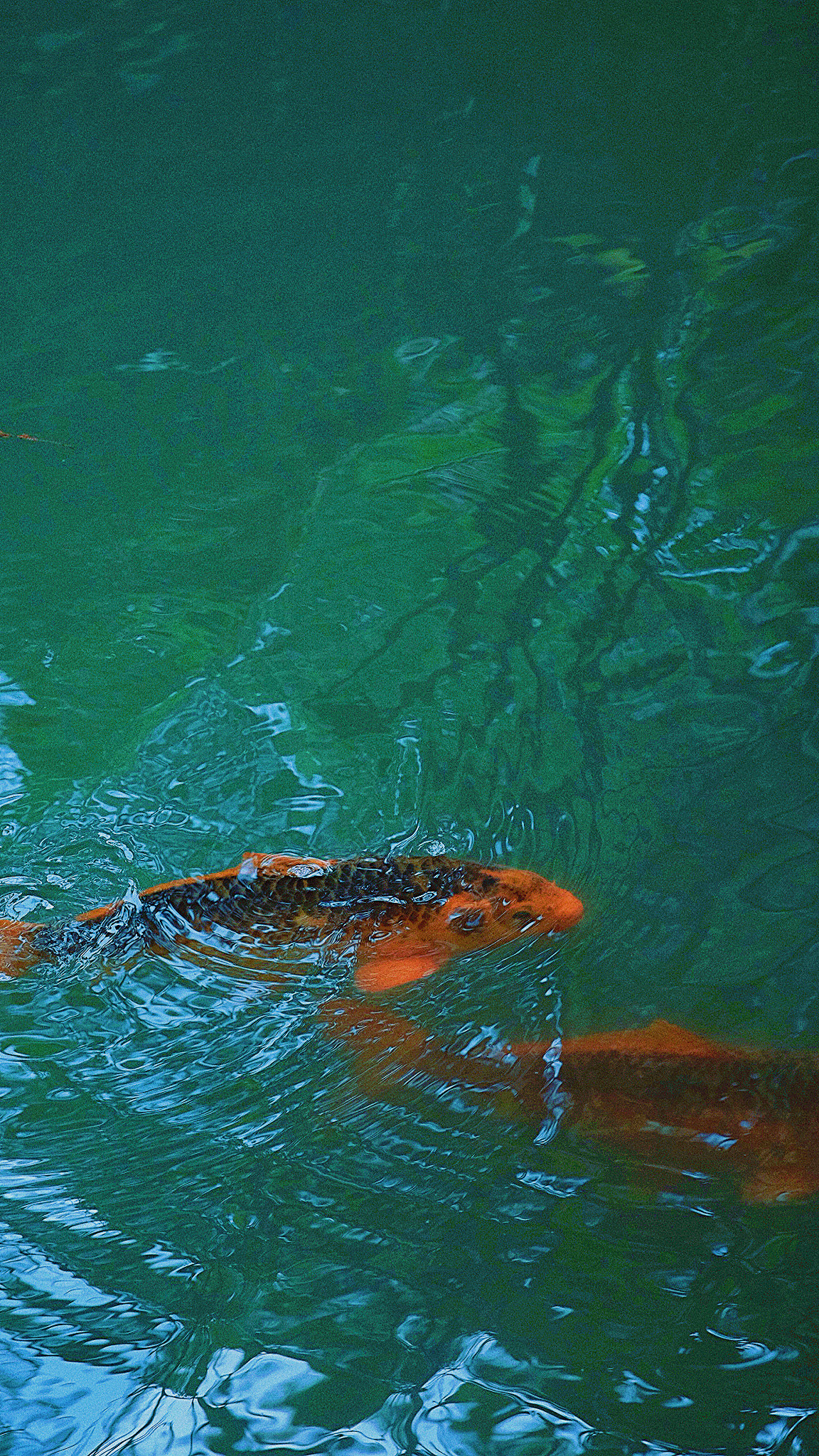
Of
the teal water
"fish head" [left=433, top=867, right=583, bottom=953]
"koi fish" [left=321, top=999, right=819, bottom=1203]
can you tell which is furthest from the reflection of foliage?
"koi fish" [left=321, top=999, right=819, bottom=1203]

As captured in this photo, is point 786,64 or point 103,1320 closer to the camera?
point 103,1320

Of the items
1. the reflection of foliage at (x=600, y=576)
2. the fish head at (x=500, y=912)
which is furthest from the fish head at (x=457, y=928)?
the reflection of foliage at (x=600, y=576)

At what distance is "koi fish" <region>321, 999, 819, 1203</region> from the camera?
204 cm

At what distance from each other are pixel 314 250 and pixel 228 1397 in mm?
3623

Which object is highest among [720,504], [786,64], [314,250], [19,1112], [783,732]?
[786,64]

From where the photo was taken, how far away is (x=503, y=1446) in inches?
65.4

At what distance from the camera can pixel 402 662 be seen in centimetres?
322

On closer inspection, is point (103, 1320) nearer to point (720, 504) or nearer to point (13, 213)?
point (720, 504)

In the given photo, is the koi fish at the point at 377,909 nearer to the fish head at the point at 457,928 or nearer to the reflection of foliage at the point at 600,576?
the fish head at the point at 457,928

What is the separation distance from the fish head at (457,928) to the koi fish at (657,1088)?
156mm

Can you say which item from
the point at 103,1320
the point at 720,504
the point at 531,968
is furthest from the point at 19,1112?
the point at 720,504

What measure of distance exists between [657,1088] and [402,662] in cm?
147

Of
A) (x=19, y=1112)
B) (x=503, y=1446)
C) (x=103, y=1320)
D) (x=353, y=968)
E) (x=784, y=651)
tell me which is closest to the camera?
(x=503, y=1446)

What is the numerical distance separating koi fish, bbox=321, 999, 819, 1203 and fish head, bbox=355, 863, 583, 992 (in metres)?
0.16
